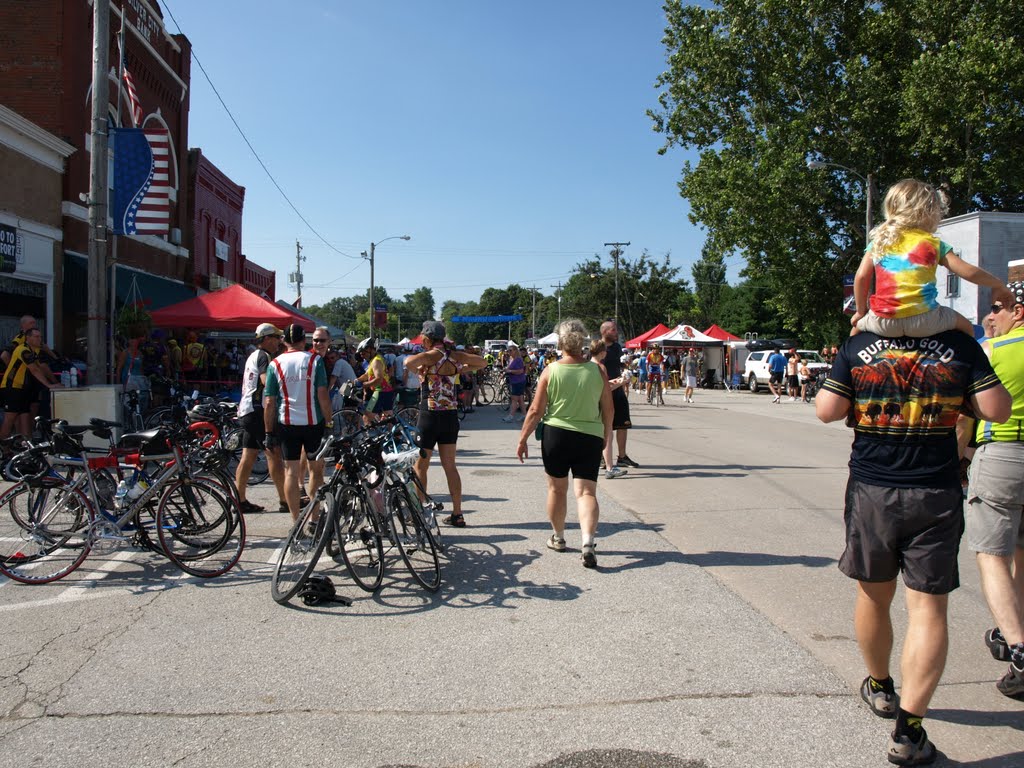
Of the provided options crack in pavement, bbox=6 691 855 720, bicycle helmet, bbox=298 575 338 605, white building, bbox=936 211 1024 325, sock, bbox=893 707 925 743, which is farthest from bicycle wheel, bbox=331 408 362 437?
white building, bbox=936 211 1024 325

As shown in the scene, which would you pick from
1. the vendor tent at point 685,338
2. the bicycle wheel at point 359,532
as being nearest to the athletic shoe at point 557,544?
the bicycle wheel at point 359,532

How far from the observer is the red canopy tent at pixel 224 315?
15.2m

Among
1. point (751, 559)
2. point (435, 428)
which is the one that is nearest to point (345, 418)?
point (435, 428)

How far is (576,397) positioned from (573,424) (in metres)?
0.21

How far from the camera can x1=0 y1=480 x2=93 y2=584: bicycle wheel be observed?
548cm

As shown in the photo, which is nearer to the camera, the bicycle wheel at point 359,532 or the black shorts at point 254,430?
the bicycle wheel at point 359,532

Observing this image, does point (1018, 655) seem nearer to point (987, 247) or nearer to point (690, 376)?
point (987, 247)

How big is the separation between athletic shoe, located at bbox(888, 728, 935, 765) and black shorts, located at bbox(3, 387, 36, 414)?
1106 cm

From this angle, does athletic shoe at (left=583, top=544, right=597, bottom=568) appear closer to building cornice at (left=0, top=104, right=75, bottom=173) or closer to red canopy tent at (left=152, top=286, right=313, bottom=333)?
red canopy tent at (left=152, top=286, right=313, bottom=333)

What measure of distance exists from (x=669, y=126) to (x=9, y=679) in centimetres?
3303

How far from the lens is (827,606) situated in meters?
4.86

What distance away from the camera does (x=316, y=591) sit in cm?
493

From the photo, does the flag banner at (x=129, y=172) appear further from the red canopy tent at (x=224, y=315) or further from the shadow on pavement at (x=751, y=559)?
the shadow on pavement at (x=751, y=559)

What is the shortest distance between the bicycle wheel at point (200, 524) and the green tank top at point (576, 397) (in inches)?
99.7
